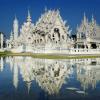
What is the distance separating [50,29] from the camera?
2916 inches

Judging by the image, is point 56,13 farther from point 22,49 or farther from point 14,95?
point 14,95

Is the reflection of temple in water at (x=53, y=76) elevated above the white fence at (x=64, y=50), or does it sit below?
below

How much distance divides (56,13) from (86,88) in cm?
6184

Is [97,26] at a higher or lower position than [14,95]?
higher

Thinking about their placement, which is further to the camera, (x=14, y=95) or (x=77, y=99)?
(x=14, y=95)

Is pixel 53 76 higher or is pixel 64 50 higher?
pixel 64 50

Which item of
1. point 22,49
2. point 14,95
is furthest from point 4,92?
point 22,49

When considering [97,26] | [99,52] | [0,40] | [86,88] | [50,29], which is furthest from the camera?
[0,40]

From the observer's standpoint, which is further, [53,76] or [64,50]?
[64,50]

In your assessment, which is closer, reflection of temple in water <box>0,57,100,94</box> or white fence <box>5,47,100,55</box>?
reflection of temple in water <box>0,57,100,94</box>

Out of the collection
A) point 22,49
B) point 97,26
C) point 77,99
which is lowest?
point 77,99

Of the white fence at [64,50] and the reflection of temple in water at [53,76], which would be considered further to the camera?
the white fence at [64,50]

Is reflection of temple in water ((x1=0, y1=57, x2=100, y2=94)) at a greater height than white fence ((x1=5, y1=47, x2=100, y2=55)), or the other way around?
white fence ((x1=5, y1=47, x2=100, y2=55))

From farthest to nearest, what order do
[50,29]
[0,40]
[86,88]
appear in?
[0,40], [50,29], [86,88]
